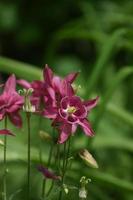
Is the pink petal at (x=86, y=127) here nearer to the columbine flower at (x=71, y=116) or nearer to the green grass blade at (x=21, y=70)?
the columbine flower at (x=71, y=116)

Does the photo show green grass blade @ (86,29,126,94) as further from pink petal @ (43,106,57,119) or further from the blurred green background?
pink petal @ (43,106,57,119)

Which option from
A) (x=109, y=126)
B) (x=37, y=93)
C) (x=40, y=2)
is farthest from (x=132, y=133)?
(x=40, y=2)

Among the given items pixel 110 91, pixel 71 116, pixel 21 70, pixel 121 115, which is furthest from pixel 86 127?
pixel 21 70

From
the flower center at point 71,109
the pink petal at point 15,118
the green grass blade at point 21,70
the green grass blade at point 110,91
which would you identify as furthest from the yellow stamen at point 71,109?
the green grass blade at point 21,70

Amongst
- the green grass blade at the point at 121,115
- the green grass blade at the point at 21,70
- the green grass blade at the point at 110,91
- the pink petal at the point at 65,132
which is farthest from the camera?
the green grass blade at the point at 21,70

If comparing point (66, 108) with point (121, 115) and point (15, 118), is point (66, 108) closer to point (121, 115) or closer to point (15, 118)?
point (15, 118)

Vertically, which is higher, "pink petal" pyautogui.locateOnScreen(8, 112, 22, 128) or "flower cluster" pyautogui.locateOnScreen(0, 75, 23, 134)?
"flower cluster" pyautogui.locateOnScreen(0, 75, 23, 134)

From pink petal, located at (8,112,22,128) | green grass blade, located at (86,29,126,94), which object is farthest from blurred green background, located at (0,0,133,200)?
pink petal, located at (8,112,22,128)
